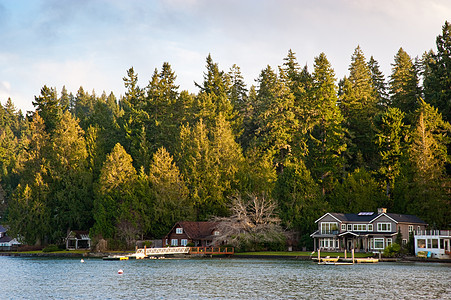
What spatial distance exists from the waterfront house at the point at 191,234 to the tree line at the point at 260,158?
2.61 m

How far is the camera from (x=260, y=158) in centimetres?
10825

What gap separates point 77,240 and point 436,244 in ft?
220

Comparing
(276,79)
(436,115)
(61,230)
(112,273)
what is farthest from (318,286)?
(276,79)

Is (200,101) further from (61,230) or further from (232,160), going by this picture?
(61,230)

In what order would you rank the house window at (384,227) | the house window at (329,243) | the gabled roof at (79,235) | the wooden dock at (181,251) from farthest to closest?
the gabled roof at (79,235) < the wooden dock at (181,251) < the house window at (329,243) < the house window at (384,227)

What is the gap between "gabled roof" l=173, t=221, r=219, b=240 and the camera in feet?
318

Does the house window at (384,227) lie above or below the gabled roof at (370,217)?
below

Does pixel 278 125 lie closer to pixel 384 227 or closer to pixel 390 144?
pixel 390 144

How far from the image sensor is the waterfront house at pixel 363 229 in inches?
3403

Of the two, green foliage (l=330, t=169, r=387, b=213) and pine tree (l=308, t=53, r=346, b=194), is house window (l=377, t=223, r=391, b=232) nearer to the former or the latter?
green foliage (l=330, t=169, r=387, b=213)

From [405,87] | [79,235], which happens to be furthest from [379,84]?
[79,235]

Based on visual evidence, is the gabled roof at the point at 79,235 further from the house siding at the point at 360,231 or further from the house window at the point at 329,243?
the house window at the point at 329,243

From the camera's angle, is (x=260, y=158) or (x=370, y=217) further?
(x=260, y=158)

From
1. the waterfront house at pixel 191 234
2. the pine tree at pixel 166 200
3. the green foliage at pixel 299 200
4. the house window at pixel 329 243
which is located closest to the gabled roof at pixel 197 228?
the waterfront house at pixel 191 234
